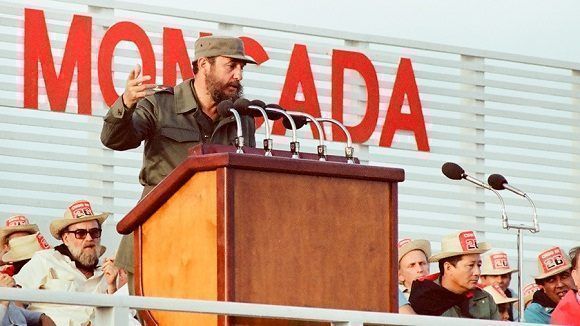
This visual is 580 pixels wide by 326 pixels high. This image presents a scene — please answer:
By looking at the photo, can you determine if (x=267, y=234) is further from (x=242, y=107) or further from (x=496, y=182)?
(x=496, y=182)

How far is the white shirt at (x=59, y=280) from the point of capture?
8.53m

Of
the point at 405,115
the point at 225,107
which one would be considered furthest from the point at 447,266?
the point at 405,115

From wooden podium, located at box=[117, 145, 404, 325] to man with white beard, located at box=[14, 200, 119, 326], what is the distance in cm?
326

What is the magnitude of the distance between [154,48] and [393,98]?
2.34 m

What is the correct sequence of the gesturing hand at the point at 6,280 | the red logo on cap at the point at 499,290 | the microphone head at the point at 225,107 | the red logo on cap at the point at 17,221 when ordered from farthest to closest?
1. the red logo on cap at the point at 17,221
2. the red logo on cap at the point at 499,290
3. the gesturing hand at the point at 6,280
4. the microphone head at the point at 225,107

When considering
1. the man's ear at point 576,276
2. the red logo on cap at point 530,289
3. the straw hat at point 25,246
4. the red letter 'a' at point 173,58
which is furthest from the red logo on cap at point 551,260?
the red letter 'a' at point 173,58

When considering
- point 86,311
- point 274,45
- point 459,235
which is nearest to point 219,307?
point 86,311

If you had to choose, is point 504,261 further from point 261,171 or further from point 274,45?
point 261,171

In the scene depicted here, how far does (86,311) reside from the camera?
8656 millimetres

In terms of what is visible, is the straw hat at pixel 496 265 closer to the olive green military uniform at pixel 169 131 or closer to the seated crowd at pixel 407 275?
the seated crowd at pixel 407 275

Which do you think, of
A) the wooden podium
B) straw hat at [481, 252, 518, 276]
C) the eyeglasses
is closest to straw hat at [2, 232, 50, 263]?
the eyeglasses

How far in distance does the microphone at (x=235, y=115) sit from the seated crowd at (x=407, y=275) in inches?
95.2

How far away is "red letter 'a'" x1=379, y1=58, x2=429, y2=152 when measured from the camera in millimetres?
14367

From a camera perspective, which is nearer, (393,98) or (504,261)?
(504,261)
